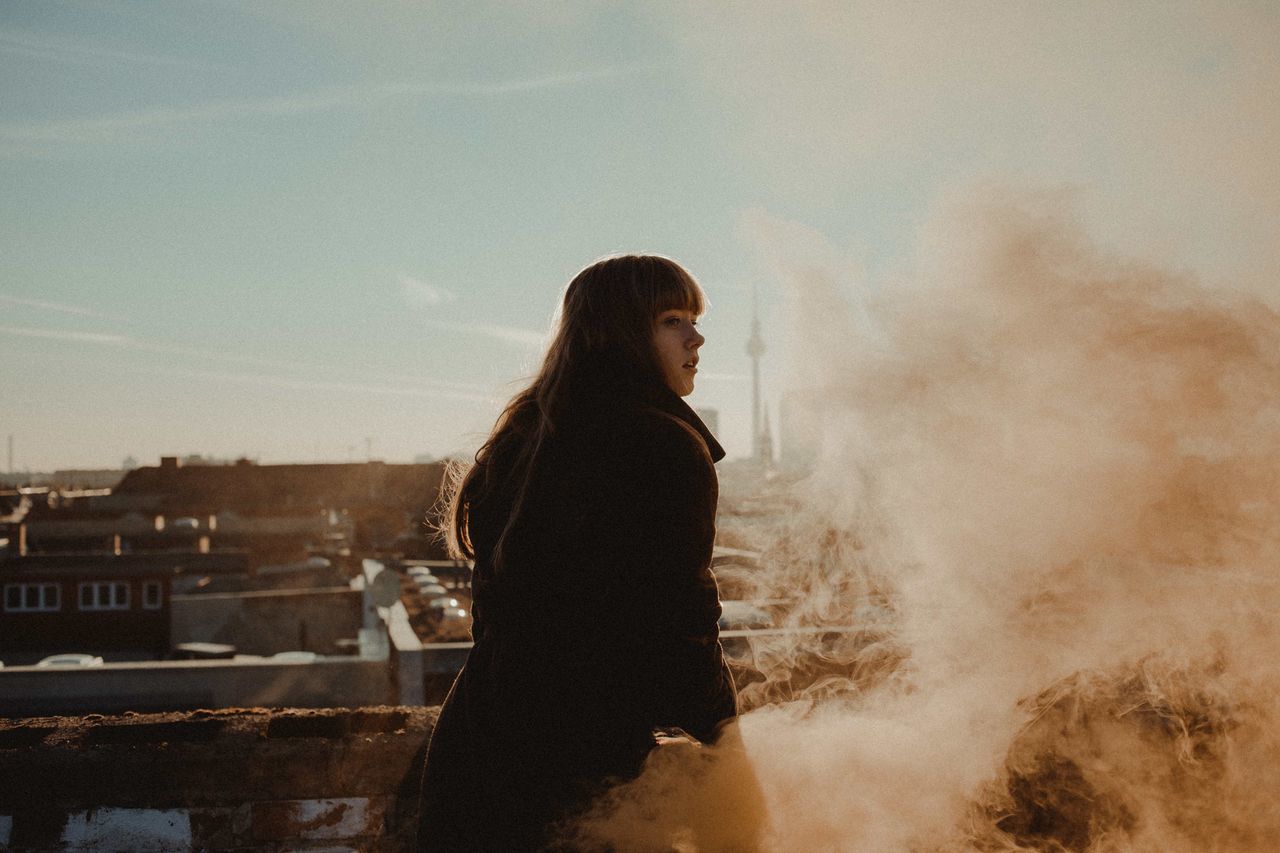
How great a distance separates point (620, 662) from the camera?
5.47 feet

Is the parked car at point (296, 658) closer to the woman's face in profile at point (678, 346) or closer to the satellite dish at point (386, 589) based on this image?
the satellite dish at point (386, 589)

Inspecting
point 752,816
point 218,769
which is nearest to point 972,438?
point 752,816

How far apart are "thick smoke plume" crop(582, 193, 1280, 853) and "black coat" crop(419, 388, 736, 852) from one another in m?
0.79

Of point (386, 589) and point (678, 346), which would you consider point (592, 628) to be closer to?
point (678, 346)

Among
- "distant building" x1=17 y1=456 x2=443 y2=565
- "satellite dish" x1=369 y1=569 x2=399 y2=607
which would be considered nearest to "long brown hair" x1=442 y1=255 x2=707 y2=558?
"satellite dish" x1=369 y1=569 x2=399 y2=607

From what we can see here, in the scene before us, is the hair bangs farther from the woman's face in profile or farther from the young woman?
the young woman

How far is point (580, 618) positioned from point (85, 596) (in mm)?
32335

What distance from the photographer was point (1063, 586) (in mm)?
2850

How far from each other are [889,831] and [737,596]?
1714 millimetres

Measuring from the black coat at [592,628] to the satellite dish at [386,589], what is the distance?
53.3 feet

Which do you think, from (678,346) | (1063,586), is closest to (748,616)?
(1063,586)

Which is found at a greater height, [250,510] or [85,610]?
Result: [250,510]

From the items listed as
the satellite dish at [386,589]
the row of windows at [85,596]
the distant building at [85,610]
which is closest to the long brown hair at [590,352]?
the satellite dish at [386,589]

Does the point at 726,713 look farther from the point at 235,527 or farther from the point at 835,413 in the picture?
the point at 235,527
